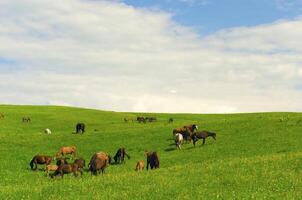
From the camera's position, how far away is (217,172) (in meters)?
27.2

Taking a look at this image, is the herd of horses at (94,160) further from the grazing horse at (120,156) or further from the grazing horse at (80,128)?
the grazing horse at (80,128)

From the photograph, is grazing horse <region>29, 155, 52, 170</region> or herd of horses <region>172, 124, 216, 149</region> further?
herd of horses <region>172, 124, 216, 149</region>

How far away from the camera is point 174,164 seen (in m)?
38.3

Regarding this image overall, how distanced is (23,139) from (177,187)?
34699 mm

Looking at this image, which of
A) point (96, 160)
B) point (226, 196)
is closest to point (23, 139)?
point (96, 160)

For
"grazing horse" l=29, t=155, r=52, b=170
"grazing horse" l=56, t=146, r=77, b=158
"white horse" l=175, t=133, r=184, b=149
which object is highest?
"white horse" l=175, t=133, r=184, b=149

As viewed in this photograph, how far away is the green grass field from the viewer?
2273 cm

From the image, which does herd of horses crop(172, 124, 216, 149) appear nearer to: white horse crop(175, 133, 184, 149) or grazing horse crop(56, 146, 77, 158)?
white horse crop(175, 133, 184, 149)

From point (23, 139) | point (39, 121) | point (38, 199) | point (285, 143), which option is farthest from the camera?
point (39, 121)

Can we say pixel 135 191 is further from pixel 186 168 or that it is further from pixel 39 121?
pixel 39 121

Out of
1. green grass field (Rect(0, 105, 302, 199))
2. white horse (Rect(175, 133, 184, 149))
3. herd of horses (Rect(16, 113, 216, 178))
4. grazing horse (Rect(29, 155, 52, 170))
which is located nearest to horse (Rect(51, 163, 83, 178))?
herd of horses (Rect(16, 113, 216, 178))

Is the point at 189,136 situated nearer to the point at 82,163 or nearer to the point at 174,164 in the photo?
the point at 174,164

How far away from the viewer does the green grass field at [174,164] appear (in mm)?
22734

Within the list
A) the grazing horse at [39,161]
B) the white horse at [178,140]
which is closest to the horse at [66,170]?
the grazing horse at [39,161]
